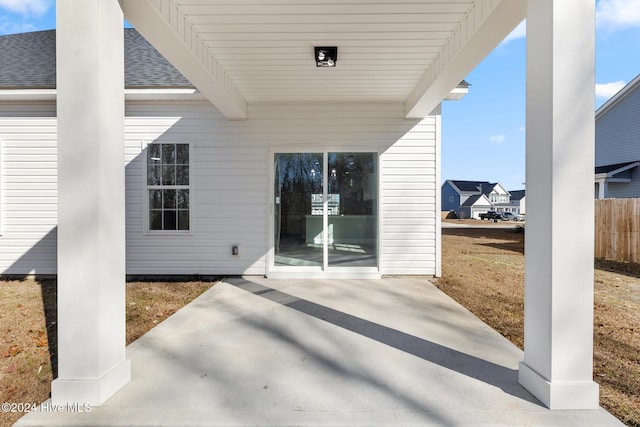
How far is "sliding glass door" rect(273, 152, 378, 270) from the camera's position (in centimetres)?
549

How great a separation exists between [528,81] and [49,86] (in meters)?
6.81

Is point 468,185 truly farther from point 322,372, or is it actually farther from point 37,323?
point 37,323

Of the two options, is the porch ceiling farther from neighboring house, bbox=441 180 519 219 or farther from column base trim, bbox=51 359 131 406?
neighboring house, bbox=441 180 519 219

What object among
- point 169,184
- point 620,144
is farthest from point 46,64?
point 620,144

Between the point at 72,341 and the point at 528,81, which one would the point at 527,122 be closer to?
the point at 528,81

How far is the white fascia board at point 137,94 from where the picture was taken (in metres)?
5.12

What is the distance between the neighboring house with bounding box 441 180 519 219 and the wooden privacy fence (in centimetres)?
3410

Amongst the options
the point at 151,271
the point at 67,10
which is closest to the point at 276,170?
the point at 151,271

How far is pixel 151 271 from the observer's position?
17.9ft

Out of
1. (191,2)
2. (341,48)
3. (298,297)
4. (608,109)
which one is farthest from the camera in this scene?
(608,109)

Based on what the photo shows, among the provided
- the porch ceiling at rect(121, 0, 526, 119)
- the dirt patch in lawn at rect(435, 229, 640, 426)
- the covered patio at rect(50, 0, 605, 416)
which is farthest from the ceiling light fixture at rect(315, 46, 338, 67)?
the dirt patch in lawn at rect(435, 229, 640, 426)

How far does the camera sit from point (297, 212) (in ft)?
18.2

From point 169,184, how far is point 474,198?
4480cm

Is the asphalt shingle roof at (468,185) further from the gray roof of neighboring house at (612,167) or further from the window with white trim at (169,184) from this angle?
the window with white trim at (169,184)
